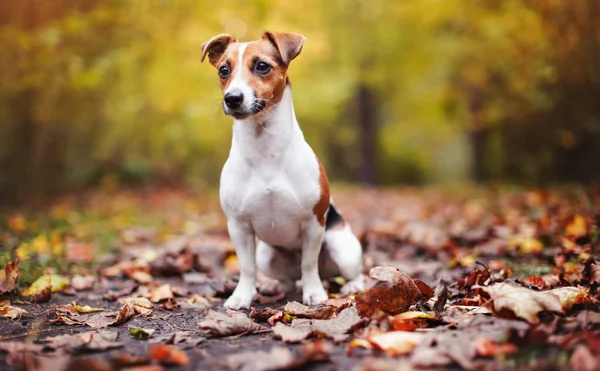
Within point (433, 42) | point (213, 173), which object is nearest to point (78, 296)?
point (433, 42)

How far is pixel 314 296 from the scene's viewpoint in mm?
3412

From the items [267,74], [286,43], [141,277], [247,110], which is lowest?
[141,277]

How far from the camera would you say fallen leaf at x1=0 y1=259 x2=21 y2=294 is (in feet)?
10.8

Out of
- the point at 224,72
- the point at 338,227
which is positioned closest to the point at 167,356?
the point at 224,72

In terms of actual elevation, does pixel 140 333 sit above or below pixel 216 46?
below

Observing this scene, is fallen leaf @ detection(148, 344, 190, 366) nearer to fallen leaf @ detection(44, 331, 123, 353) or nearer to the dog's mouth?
fallen leaf @ detection(44, 331, 123, 353)

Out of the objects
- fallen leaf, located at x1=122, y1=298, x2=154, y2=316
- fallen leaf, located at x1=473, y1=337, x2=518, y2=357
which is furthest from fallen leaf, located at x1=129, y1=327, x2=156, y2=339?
fallen leaf, located at x1=473, y1=337, x2=518, y2=357

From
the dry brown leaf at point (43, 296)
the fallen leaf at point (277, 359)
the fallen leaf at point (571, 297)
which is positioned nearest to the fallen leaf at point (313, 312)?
the fallen leaf at point (277, 359)

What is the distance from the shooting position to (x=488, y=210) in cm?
711

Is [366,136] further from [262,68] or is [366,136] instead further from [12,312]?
[12,312]

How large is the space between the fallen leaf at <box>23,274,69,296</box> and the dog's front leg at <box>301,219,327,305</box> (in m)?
1.59

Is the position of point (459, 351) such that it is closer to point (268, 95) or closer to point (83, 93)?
point (268, 95)

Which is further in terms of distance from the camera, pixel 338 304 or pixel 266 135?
pixel 266 135

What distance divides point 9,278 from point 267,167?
5.52 ft
